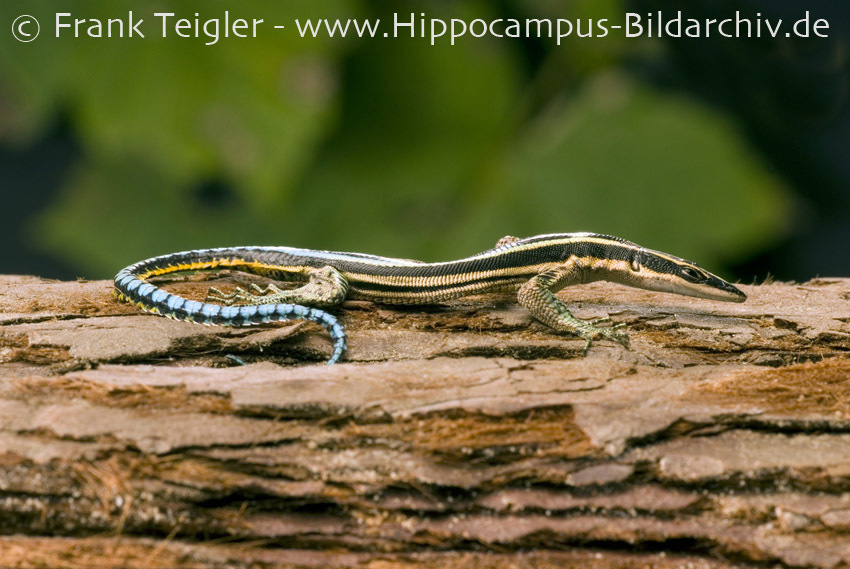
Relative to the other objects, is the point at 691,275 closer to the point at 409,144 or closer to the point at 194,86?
the point at 409,144

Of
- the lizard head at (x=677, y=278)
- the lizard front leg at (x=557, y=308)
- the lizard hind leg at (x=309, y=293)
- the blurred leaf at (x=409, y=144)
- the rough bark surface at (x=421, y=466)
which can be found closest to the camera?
the rough bark surface at (x=421, y=466)

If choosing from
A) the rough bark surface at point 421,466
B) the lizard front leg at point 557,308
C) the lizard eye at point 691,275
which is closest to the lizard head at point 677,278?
the lizard eye at point 691,275

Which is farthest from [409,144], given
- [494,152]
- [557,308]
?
[557,308]

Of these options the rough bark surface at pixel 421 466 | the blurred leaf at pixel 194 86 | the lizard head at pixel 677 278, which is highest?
the blurred leaf at pixel 194 86

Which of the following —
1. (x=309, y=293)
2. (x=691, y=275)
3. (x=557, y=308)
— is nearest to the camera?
(x=557, y=308)

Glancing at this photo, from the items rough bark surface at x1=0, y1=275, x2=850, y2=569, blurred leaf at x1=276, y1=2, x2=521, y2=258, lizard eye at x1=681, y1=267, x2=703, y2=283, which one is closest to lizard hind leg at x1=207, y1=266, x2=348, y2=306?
rough bark surface at x1=0, y1=275, x2=850, y2=569

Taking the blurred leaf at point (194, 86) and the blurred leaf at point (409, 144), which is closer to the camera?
the blurred leaf at point (194, 86)

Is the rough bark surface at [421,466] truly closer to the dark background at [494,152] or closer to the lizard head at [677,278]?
the lizard head at [677,278]
